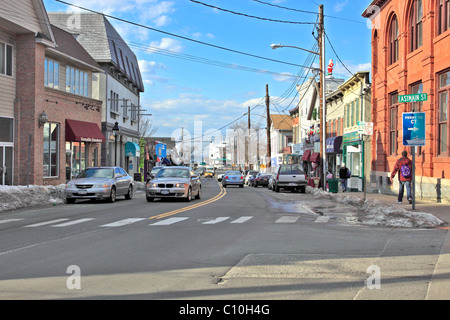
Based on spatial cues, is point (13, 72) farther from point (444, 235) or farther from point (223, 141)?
point (223, 141)

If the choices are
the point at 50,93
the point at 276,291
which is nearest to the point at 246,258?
the point at 276,291

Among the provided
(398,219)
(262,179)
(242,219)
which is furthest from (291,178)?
(398,219)

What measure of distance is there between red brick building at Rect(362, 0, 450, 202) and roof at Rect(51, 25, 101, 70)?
58.1ft

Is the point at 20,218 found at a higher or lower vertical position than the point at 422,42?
lower

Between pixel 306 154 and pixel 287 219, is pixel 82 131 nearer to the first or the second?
pixel 287 219

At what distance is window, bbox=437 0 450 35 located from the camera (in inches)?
693

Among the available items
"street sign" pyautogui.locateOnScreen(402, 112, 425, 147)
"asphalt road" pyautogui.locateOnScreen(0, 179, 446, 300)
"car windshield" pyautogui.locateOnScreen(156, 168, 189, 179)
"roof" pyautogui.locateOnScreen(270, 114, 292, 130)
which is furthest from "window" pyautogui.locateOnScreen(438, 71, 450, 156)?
"roof" pyautogui.locateOnScreen(270, 114, 292, 130)

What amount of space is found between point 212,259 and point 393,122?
1896 centimetres

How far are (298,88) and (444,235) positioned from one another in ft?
157

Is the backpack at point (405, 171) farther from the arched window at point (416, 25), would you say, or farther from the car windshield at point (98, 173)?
the car windshield at point (98, 173)

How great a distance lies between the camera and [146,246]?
28.8ft

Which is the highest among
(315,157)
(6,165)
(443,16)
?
(443,16)

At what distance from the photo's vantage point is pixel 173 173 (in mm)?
21000

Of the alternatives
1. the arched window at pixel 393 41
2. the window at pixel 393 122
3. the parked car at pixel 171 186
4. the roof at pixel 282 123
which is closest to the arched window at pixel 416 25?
the arched window at pixel 393 41
